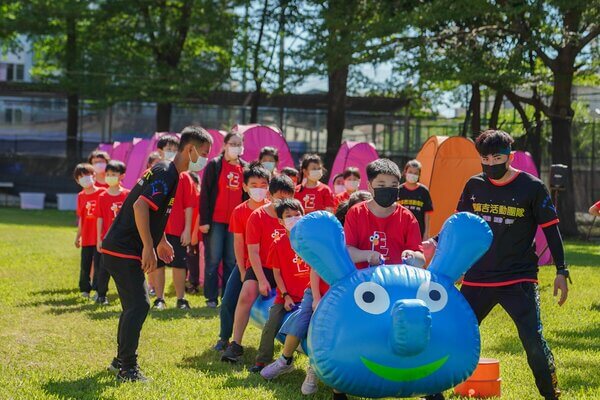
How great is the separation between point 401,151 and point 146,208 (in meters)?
26.9

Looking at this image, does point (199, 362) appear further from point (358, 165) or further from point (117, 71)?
point (117, 71)

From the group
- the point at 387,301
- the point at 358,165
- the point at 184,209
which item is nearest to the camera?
the point at 387,301

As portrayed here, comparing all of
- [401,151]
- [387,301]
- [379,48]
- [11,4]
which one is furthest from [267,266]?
[11,4]

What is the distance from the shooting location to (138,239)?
6.93 meters

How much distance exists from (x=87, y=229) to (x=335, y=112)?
1749cm

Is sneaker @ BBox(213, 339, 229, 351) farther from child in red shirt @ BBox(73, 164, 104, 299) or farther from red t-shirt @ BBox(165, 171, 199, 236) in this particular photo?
child in red shirt @ BBox(73, 164, 104, 299)

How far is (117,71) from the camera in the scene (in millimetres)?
33625

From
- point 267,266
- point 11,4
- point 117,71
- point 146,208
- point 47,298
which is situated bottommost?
point 47,298

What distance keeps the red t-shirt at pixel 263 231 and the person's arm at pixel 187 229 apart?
221 centimetres

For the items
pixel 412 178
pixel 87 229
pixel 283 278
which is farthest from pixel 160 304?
pixel 412 178

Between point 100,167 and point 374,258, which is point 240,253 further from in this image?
point 100,167

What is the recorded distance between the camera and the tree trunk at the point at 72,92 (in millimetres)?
34125

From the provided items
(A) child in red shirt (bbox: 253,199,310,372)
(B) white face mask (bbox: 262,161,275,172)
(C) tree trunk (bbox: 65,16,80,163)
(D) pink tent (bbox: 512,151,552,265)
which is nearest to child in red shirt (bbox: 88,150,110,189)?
(B) white face mask (bbox: 262,161,275,172)

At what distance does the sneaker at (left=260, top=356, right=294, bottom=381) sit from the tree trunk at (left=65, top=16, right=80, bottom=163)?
28.6 m
